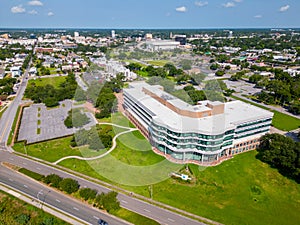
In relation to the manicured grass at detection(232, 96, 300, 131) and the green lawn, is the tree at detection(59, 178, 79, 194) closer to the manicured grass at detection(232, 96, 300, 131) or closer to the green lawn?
the green lawn

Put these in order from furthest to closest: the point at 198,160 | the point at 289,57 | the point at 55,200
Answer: the point at 289,57, the point at 198,160, the point at 55,200

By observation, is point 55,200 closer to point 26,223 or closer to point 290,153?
point 26,223

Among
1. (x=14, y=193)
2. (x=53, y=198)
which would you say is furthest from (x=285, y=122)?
(x=14, y=193)

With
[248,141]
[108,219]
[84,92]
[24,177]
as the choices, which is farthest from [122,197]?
[84,92]

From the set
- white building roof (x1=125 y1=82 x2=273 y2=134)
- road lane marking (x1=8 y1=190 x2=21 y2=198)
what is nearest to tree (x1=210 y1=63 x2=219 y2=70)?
white building roof (x1=125 y1=82 x2=273 y2=134)

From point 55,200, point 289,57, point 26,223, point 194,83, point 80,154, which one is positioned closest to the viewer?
point 26,223

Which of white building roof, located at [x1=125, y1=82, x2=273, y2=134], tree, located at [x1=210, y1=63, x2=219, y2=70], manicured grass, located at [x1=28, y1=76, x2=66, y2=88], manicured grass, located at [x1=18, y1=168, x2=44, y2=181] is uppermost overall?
tree, located at [x1=210, y1=63, x2=219, y2=70]

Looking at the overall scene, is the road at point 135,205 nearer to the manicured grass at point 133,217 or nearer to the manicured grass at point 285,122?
the manicured grass at point 133,217

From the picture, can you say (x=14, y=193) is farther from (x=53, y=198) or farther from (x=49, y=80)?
(x=49, y=80)
